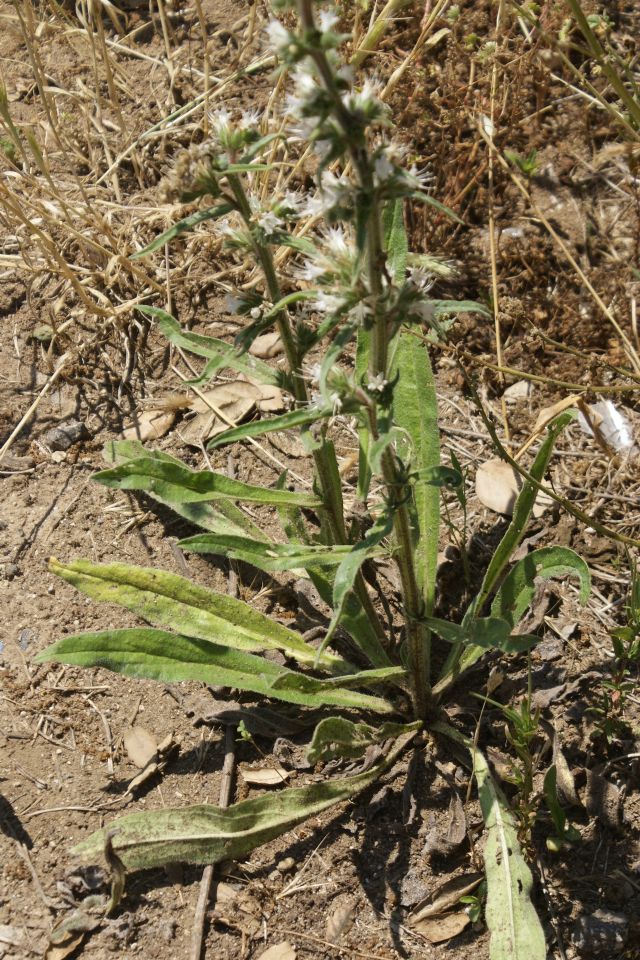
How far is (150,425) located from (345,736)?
66.9 inches

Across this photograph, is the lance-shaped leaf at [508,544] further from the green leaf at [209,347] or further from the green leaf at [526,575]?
the green leaf at [209,347]

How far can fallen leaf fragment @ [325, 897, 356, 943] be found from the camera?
104 inches

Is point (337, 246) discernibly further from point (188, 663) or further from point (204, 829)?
point (204, 829)

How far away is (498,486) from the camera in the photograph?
3.41m

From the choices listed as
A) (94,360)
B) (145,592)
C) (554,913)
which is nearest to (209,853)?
(145,592)

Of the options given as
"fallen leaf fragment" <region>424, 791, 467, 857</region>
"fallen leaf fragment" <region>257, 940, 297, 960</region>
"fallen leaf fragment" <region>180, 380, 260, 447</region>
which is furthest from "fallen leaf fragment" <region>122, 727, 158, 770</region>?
"fallen leaf fragment" <region>180, 380, 260, 447</region>

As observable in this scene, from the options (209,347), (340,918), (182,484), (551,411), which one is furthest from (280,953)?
(551,411)

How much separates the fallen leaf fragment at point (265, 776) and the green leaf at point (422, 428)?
2.49ft

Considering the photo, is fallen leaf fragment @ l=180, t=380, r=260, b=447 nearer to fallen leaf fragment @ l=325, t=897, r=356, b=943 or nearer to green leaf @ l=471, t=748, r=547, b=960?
green leaf @ l=471, t=748, r=547, b=960

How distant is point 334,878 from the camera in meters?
2.72

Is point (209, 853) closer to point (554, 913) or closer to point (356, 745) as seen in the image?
point (356, 745)

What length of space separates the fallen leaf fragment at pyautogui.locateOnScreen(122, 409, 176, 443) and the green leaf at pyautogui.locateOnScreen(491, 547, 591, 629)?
1.64 meters

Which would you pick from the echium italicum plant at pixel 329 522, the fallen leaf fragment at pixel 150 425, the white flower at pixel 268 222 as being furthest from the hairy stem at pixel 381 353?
the fallen leaf fragment at pixel 150 425

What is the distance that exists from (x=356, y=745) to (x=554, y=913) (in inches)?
28.9
